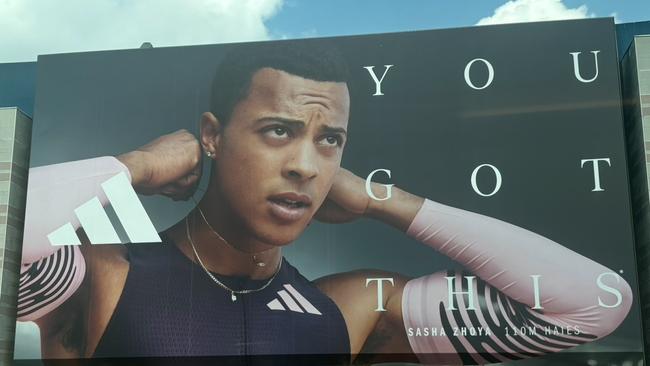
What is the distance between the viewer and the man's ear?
15.0 m

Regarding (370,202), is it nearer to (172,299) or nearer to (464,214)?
(464,214)

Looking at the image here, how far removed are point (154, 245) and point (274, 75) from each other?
3513 millimetres

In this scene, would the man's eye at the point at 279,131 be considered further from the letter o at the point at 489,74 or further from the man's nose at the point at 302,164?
the letter o at the point at 489,74

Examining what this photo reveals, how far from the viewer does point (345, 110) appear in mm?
14922

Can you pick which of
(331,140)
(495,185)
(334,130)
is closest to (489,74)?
(495,185)

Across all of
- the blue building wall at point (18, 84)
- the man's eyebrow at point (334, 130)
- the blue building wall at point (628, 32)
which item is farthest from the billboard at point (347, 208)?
the blue building wall at point (18, 84)

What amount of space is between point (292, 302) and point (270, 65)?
13.4 feet

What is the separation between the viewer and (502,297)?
13828 millimetres

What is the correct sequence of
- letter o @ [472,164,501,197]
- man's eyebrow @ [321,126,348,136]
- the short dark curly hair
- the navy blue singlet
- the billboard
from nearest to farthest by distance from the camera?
the billboard → the navy blue singlet → letter o @ [472,164,501,197] → man's eyebrow @ [321,126,348,136] → the short dark curly hair

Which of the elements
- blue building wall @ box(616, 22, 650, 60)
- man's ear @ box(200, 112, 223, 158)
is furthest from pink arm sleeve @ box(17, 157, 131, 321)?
blue building wall @ box(616, 22, 650, 60)

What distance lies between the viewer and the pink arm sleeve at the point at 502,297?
44.3 feet

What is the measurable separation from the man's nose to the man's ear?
1.35 meters

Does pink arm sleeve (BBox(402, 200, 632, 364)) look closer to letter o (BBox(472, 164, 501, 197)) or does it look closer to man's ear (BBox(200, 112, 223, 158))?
letter o (BBox(472, 164, 501, 197))

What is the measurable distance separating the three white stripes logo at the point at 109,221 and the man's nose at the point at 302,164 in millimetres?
2502
